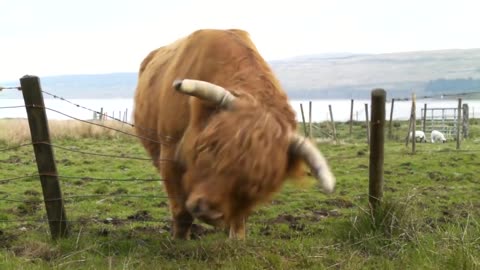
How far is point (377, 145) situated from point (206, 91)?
2343mm

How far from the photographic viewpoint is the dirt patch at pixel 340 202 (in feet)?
27.9

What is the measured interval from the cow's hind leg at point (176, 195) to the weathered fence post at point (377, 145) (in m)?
2.03

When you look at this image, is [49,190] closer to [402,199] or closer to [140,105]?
[140,105]

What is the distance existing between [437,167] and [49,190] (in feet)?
33.7

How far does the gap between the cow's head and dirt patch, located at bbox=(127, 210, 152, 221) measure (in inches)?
126

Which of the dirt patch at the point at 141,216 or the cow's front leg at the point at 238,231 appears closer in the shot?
the cow's front leg at the point at 238,231

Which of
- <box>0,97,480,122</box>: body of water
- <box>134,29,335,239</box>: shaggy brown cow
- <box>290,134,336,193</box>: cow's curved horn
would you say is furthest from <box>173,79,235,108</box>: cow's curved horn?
<box>0,97,480,122</box>: body of water

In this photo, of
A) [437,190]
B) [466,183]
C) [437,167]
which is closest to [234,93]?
[437,190]

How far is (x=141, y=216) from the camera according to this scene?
768 centimetres

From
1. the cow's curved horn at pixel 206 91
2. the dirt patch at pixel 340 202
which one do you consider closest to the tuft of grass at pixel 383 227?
the cow's curved horn at pixel 206 91

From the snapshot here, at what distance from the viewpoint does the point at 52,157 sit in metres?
5.61

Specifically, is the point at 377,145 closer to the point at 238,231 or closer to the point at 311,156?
the point at 311,156

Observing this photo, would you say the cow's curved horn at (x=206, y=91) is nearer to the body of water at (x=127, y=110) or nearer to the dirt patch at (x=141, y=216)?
the body of water at (x=127, y=110)

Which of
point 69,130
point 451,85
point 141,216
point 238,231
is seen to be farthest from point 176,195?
point 451,85
